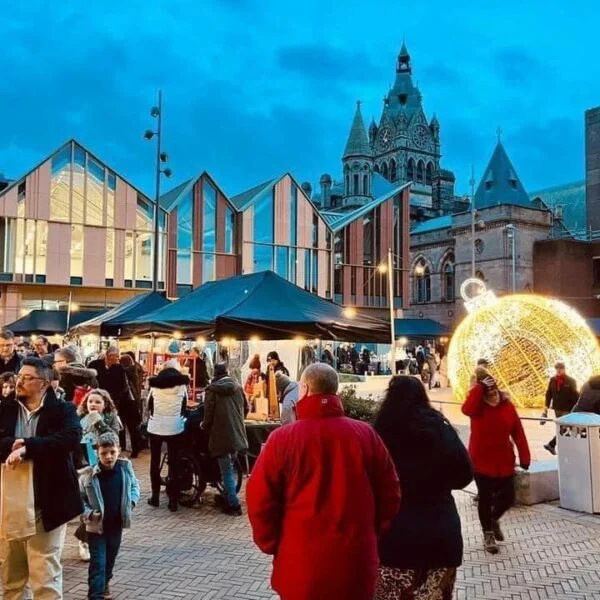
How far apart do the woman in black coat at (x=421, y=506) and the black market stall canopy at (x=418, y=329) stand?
27.7m

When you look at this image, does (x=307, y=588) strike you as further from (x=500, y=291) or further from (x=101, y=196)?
(x=500, y=291)

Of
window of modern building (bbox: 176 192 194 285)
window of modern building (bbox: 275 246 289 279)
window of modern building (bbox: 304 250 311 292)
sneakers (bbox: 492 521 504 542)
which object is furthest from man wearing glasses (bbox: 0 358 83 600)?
window of modern building (bbox: 304 250 311 292)

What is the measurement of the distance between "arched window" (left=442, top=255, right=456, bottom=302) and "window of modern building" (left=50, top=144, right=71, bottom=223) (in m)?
31.5

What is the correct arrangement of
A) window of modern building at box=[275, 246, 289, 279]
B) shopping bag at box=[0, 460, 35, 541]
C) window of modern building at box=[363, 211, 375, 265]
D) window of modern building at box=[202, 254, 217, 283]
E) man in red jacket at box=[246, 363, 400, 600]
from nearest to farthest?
man in red jacket at box=[246, 363, 400, 600] < shopping bag at box=[0, 460, 35, 541] < window of modern building at box=[202, 254, 217, 283] < window of modern building at box=[275, 246, 289, 279] < window of modern building at box=[363, 211, 375, 265]

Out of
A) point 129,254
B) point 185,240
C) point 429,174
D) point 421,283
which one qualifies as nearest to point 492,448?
point 129,254

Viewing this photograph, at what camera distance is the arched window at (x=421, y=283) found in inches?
2255

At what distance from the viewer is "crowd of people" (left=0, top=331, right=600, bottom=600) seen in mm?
3074

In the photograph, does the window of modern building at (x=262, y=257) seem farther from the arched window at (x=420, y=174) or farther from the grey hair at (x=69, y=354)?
the arched window at (x=420, y=174)

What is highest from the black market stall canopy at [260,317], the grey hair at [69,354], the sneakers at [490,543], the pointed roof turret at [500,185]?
the pointed roof turret at [500,185]

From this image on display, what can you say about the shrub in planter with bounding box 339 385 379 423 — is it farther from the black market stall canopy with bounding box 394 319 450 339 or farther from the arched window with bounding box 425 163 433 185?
the arched window with bounding box 425 163 433 185

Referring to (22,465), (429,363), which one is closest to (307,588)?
(22,465)

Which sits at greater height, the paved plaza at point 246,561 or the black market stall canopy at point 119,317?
the black market stall canopy at point 119,317

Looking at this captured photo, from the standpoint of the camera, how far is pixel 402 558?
3.61m

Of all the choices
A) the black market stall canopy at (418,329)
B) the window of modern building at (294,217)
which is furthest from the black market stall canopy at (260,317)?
the window of modern building at (294,217)
